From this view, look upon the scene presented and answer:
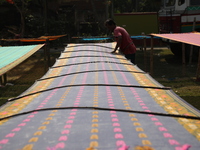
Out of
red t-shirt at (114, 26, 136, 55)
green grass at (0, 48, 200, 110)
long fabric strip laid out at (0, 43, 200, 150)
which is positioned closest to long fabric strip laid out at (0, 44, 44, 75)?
green grass at (0, 48, 200, 110)

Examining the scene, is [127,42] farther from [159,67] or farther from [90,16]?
[90,16]

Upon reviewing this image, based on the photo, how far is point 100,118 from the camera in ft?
5.44

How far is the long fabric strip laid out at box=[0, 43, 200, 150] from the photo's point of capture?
52.5 inches

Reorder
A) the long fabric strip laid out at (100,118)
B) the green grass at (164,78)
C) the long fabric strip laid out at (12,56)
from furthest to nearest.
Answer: the green grass at (164,78), the long fabric strip laid out at (12,56), the long fabric strip laid out at (100,118)

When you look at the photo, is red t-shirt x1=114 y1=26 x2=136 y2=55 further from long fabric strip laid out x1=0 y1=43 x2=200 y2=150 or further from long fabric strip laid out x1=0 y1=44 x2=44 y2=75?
long fabric strip laid out x1=0 y1=43 x2=200 y2=150

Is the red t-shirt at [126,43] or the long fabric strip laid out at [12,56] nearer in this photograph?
the long fabric strip laid out at [12,56]

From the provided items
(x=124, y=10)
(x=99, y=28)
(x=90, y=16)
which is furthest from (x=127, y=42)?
(x=124, y=10)

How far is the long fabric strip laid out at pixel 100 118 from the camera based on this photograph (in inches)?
52.5

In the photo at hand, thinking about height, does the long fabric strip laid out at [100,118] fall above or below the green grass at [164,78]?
above

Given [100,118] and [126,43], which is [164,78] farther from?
[100,118]

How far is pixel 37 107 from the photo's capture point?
199 centimetres

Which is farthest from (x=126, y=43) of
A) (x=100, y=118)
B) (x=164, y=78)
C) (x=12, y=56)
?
(x=100, y=118)

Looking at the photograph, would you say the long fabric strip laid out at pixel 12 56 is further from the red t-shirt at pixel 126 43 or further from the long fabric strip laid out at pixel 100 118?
the red t-shirt at pixel 126 43

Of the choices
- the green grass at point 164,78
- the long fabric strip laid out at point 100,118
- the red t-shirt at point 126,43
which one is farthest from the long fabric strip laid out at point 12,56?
the red t-shirt at point 126,43
